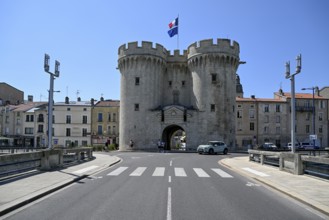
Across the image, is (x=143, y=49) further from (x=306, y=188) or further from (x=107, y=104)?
(x=306, y=188)

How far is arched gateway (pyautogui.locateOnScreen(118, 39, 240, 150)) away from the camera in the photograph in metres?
50.7

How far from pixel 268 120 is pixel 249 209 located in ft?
216

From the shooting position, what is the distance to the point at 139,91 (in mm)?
51781

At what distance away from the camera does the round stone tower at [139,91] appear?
168 ft

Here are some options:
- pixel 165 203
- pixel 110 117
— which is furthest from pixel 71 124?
pixel 165 203

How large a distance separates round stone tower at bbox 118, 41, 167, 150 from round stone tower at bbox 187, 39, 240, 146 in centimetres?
648

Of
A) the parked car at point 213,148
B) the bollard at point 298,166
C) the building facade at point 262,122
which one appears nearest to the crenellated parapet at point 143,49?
the parked car at point 213,148

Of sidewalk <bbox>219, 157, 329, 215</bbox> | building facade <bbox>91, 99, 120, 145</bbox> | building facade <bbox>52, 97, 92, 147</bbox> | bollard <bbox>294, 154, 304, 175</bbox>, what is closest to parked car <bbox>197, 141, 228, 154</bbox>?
bollard <bbox>294, 154, 304, 175</bbox>

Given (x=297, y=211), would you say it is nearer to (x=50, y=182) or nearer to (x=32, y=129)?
(x=50, y=182)

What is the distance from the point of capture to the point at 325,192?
1052 cm

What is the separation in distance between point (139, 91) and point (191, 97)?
8537mm

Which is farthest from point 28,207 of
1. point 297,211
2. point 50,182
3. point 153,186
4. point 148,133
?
point 148,133

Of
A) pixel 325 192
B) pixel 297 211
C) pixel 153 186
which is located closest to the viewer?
pixel 297 211

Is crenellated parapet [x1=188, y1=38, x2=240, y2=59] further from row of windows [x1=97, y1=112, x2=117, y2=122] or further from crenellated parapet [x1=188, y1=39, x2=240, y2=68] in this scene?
row of windows [x1=97, y1=112, x2=117, y2=122]
